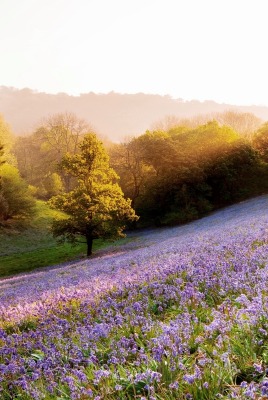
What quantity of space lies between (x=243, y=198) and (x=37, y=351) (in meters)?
47.9

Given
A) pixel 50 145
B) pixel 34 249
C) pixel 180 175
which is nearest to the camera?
pixel 34 249

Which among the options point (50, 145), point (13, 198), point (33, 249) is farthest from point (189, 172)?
point (50, 145)

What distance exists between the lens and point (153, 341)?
346 centimetres

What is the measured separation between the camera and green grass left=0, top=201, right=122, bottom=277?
96.4 feet

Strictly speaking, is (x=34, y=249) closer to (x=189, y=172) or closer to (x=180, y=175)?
(x=180, y=175)

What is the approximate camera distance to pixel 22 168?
85500 mm

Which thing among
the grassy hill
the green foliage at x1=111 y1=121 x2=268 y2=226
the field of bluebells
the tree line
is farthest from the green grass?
the field of bluebells

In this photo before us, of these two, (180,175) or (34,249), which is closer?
(34,249)

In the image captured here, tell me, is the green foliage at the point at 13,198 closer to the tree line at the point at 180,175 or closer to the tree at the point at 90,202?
the tree line at the point at 180,175

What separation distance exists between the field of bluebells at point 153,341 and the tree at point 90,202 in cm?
1728

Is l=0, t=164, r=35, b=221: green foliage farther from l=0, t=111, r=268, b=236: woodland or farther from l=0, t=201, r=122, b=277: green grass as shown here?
l=0, t=201, r=122, b=277: green grass

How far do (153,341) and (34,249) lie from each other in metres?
37.6

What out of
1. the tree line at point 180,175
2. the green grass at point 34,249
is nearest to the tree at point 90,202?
the green grass at point 34,249

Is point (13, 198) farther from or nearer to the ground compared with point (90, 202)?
farther from the ground
